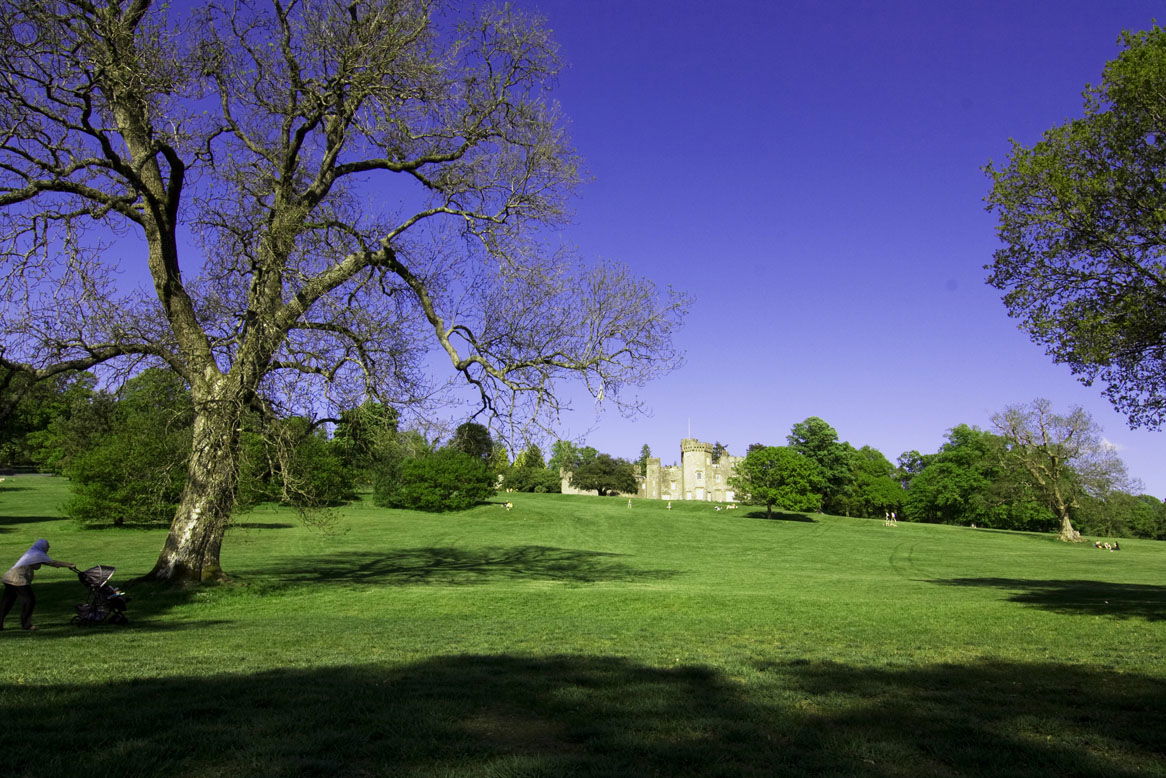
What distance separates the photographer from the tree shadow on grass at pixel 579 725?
4.35m

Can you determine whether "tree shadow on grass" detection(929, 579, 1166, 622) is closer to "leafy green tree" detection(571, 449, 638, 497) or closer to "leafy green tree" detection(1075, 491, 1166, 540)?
"leafy green tree" detection(1075, 491, 1166, 540)

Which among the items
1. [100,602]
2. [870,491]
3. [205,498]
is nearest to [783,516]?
[870,491]

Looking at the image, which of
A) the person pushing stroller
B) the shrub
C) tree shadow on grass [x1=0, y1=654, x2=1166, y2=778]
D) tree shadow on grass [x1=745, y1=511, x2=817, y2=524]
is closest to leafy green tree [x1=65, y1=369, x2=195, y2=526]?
the person pushing stroller

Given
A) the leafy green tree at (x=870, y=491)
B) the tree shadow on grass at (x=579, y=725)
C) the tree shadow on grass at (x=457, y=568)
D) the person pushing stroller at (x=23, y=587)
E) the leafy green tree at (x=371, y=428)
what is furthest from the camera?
the leafy green tree at (x=870, y=491)

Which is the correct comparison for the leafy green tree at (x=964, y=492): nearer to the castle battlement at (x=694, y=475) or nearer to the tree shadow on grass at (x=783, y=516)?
the tree shadow on grass at (x=783, y=516)

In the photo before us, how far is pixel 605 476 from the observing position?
10338 cm

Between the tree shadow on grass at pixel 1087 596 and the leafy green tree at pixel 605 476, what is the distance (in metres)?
78.8

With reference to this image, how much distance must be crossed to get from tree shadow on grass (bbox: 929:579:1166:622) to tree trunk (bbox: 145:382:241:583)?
58.5 feet

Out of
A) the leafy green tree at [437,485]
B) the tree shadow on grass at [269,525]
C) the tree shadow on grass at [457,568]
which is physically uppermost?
the leafy green tree at [437,485]

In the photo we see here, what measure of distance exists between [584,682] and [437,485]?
51.7 m

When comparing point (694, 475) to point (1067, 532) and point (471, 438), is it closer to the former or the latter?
point (1067, 532)

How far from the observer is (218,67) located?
51.4 ft

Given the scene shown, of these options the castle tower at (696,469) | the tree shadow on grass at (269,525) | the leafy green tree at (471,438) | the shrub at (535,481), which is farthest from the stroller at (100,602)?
the castle tower at (696,469)

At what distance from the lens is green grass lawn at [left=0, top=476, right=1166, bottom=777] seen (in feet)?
14.8
